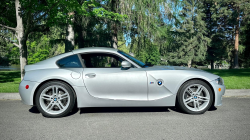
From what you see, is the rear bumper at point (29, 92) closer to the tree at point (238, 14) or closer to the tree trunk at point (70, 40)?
the tree trunk at point (70, 40)

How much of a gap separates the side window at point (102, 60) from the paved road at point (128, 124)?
103cm

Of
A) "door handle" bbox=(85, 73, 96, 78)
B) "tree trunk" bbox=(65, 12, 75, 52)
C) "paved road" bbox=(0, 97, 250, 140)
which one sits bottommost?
"paved road" bbox=(0, 97, 250, 140)

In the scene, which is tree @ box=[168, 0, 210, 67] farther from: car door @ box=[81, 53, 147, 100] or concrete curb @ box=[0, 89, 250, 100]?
car door @ box=[81, 53, 147, 100]

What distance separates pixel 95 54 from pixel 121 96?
42.9 inches

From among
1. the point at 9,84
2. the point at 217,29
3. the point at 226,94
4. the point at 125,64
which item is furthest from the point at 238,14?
the point at 125,64

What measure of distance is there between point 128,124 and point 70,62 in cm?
179

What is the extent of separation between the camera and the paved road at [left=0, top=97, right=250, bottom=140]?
323 cm

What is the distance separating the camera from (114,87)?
→ 423 cm

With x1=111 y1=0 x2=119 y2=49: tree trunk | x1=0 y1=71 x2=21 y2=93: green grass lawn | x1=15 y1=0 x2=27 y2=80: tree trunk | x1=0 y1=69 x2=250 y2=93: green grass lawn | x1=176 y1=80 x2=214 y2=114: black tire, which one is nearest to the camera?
x1=176 y1=80 x2=214 y2=114: black tire

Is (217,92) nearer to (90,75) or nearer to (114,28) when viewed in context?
(90,75)

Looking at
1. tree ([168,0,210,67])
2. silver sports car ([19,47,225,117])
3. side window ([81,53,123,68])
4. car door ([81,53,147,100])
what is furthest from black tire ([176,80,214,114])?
tree ([168,0,210,67])

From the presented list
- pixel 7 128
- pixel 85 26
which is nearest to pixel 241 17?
pixel 85 26

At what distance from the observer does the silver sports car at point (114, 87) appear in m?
4.24

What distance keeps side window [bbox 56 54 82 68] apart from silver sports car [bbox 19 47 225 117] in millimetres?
21
